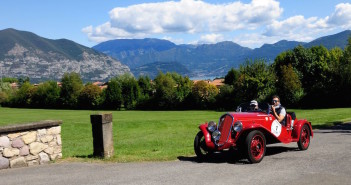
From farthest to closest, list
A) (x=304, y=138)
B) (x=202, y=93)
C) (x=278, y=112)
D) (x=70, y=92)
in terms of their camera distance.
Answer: (x=70, y=92) < (x=202, y=93) < (x=304, y=138) < (x=278, y=112)

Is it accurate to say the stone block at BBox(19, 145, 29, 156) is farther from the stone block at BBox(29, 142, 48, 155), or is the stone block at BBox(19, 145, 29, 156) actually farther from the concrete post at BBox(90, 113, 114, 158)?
the concrete post at BBox(90, 113, 114, 158)

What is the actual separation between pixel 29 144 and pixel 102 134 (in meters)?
1.80

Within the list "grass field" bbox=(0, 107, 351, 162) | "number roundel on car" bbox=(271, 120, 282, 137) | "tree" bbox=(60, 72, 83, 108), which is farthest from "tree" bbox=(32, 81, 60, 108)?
"number roundel on car" bbox=(271, 120, 282, 137)

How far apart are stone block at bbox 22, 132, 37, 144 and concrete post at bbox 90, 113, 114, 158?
1469mm

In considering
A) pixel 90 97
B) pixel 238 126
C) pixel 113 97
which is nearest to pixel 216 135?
pixel 238 126

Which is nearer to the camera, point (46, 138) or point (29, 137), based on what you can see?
point (29, 137)

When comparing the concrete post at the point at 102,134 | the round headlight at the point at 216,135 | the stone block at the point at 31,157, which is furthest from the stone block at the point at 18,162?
the round headlight at the point at 216,135

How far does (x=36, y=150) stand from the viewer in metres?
9.48

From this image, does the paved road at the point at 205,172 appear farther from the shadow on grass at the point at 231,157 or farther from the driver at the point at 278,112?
the driver at the point at 278,112

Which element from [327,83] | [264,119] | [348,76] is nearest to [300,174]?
[264,119]

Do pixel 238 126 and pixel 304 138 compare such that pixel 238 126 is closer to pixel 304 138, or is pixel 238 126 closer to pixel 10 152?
pixel 304 138


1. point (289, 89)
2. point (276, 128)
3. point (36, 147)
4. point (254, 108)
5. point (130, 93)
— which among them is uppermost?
point (130, 93)

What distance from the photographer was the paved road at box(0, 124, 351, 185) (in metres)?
7.42

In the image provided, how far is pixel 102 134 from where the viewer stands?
32.2 feet
